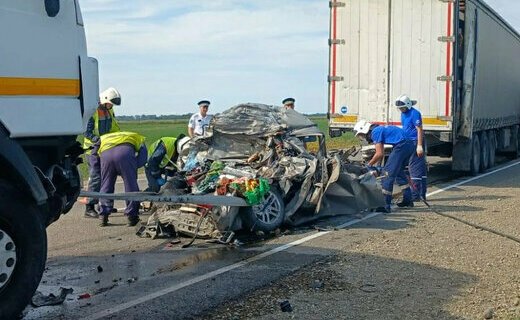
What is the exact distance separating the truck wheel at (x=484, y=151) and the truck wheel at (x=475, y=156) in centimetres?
43

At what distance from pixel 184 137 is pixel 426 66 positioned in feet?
20.9

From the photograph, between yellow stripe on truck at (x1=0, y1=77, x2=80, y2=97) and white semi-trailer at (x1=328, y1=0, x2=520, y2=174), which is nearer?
yellow stripe on truck at (x1=0, y1=77, x2=80, y2=97)

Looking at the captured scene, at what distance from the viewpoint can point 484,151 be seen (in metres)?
18.1

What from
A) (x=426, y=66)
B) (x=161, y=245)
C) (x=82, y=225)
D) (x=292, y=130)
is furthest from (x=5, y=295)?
(x=426, y=66)

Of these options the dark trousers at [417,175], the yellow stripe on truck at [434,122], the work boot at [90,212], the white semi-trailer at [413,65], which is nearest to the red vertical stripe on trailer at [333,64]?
the white semi-trailer at [413,65]

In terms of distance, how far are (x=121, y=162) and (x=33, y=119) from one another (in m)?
4.85

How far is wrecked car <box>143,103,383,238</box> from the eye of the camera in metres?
8.59

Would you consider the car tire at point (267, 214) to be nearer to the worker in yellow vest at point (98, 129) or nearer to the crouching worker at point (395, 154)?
the crouching worker at point (395, 154)

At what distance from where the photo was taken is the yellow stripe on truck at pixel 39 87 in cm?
463

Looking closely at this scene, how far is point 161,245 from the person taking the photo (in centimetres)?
838

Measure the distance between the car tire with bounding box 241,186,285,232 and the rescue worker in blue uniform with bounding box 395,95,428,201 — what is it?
341 cm

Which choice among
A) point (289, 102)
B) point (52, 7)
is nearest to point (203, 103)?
point (289, 102)

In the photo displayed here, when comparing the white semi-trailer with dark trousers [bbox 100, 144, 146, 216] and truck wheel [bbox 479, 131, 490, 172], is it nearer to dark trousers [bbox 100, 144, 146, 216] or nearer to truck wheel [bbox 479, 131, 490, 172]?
truck wheel [bbox 479, 131, 490, 172]

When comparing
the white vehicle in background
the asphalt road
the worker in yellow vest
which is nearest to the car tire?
the asphalt road
